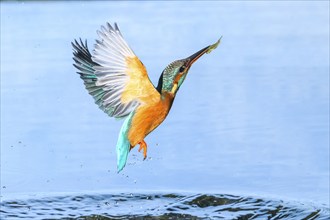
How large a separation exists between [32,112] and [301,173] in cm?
263

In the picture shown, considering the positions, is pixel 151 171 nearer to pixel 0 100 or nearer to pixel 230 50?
pixel 0 100

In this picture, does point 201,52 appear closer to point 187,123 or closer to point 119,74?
point 119,74

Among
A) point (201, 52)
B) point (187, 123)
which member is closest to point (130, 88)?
point (201, 52)

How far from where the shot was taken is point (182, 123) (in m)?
8.22

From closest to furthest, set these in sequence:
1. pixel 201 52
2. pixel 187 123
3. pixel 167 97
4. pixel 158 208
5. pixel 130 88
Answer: pixel 201 52 → pixel 167 97 → pixel 130 88 → pixel 158 208 → pixel 187 123

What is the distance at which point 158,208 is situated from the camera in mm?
6543

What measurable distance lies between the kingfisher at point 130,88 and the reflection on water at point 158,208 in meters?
2.34

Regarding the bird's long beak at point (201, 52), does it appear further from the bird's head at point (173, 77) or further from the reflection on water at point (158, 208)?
the reflection on water at point (158, 208)

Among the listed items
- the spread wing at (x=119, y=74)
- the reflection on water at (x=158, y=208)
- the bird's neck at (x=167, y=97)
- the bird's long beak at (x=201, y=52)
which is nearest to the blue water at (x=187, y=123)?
the reflection on water at (x=158, y=208)

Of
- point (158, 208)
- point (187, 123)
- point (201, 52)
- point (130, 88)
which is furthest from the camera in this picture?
point (187, 123)

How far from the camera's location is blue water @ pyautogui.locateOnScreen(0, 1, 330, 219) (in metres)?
6.74

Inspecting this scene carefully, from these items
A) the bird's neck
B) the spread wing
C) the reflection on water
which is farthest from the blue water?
the bird's neck

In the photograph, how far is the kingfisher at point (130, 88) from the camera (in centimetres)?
396

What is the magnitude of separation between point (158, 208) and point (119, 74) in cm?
255
